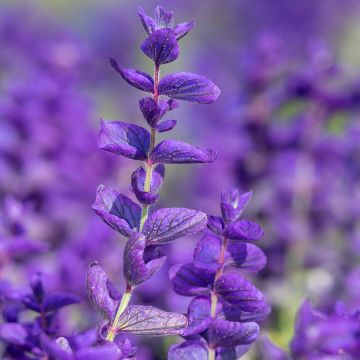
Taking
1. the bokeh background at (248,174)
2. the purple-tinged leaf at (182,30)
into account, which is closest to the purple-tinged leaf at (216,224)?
the purple-tinged leaf at (182,30)

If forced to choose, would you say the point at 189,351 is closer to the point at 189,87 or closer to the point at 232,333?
the point at 232,333

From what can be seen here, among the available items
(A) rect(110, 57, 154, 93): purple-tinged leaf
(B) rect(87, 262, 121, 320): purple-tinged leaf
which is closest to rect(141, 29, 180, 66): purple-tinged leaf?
(A) rect(110, 57, 154, 93): purple-tinged leaf

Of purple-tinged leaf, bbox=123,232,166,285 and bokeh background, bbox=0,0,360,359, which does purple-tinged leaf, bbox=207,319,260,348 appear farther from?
bokeh background, bbox=0,0,360,359

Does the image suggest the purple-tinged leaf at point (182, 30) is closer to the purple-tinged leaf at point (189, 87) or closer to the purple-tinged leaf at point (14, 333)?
the purple-tinged leaf at point (189, 87)

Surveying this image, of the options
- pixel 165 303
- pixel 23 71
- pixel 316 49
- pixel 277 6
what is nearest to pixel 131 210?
pixel 165 303

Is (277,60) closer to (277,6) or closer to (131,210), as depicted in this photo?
(131,210)
